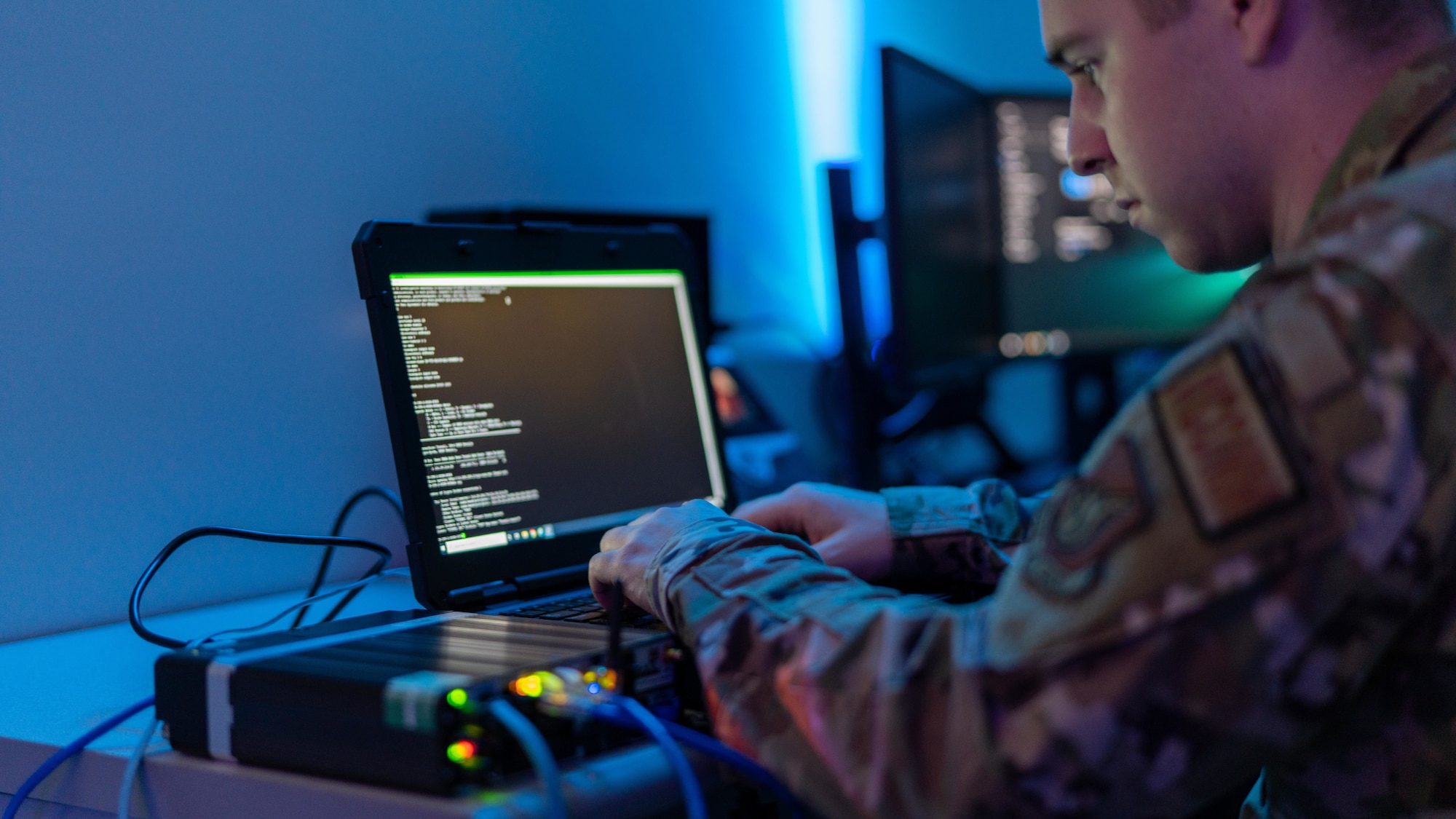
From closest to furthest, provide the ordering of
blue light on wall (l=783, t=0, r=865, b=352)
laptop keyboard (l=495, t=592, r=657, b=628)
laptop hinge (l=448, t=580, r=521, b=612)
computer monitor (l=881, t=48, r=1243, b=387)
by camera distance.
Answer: laptop keyboard (l=495, t=592, r=657, b=628) → laptop hinge (l=448, t=580, r=521, b=612) → computer monitor (l=881, t=48, r=1243, b=387) → blue light on wall (l=783, t=0, r=865, b=352)

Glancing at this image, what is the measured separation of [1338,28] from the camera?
1.96 ft

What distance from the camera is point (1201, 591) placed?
0.43 meters

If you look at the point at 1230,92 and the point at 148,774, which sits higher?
the point at 1230,92

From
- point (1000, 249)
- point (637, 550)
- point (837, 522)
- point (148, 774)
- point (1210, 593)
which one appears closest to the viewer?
point (1210, 593)

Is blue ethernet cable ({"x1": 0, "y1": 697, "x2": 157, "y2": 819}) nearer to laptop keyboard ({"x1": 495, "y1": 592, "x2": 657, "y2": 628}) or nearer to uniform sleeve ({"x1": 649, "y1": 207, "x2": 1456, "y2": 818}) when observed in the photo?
laptop keyboard ({"x1": 495, "y1": 592, "x2": 657, "y2": 628})

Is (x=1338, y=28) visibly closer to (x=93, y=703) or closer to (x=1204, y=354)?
(x=1204, y=354)

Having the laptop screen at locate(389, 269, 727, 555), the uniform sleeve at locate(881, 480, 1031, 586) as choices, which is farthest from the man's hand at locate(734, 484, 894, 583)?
the laptop screen at locate(389, 269, 727, 555)

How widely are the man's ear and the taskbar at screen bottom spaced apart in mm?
501

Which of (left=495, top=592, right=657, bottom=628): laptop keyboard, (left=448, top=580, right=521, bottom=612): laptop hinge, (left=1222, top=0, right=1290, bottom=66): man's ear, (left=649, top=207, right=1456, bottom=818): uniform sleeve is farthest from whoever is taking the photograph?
(left=448, top=580, right=521, bottom=612): laptop hinge

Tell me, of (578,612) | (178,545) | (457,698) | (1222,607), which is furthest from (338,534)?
(1222,607)

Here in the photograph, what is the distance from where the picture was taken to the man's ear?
589mm

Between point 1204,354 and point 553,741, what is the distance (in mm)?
347

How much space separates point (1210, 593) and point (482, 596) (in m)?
0.59

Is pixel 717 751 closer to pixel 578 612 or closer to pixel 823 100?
pixel 578 612
